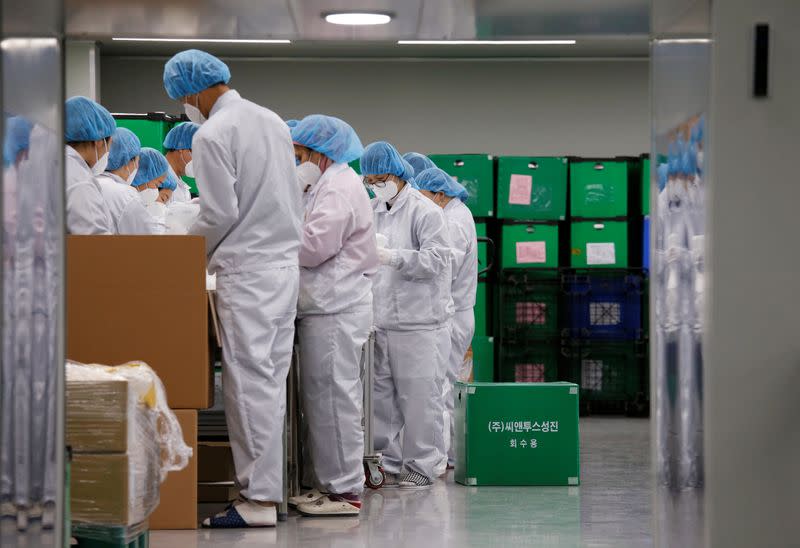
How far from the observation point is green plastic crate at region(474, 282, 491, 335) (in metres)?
9.91

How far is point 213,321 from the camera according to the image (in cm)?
423

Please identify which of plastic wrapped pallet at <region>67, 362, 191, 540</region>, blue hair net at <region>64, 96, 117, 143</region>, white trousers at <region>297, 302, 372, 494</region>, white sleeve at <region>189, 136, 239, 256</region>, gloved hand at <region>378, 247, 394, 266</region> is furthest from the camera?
gloved hand at <region>378, 247, 394, 266</region>

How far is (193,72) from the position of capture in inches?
172

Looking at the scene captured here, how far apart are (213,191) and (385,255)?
4.72ft

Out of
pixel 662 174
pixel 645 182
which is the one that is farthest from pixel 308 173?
pixel 645 182

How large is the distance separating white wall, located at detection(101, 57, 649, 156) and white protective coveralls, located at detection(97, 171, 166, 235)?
233 inches

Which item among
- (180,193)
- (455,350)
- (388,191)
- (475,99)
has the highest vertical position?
(475,99)

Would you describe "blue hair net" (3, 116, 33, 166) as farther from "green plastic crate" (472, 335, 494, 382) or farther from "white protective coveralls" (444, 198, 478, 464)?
"green plastic crate" (472, 335, 494, 382)

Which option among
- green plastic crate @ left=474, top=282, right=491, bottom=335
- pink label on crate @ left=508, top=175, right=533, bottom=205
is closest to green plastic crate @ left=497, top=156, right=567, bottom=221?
pink label on crate @ left=508, top=175, right=533, bottom=205

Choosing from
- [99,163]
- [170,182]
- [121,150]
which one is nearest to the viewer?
[99,163]

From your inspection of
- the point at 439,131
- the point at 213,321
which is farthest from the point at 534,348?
the point at 213,321

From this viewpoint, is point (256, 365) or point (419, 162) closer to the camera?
point (256, 365)

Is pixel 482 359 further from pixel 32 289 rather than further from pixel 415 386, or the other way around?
pixel 32 289

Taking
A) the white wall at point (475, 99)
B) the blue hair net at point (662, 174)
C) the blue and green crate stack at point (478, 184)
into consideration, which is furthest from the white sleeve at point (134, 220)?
the white wall at point (475, 99)
